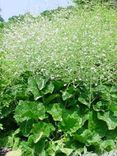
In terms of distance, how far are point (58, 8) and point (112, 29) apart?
2.12m

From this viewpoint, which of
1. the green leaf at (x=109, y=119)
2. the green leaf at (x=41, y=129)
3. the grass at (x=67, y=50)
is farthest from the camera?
the grass at (x=67, y=50)

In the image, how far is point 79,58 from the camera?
5.83 metres

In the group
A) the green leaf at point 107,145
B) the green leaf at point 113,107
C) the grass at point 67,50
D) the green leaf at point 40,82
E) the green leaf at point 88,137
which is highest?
the grass at point 67,50

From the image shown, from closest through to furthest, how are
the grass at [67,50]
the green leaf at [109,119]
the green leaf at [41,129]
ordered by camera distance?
the green leaf at [41,129] → the green leaf at [109,119] → the grass at [67,50]

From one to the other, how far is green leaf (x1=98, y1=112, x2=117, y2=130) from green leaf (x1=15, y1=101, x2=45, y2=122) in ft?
2.22

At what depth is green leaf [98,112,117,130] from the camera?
566cm

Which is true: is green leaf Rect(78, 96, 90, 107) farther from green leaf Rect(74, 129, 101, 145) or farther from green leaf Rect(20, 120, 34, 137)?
green leaf Rect(20, 120, 34, 137)

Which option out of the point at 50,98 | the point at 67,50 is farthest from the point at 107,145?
the point at 67,50

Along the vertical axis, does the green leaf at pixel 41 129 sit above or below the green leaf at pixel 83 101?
below

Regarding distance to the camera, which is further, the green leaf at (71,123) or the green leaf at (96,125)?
the green leaf at (96,125)

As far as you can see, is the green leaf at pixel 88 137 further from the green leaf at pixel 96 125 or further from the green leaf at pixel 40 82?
the green leaf at pixel 40 82

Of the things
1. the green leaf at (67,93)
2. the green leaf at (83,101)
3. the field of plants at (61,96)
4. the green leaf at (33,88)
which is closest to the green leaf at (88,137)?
the field of plants at (61,96)

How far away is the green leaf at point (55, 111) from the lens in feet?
18.5

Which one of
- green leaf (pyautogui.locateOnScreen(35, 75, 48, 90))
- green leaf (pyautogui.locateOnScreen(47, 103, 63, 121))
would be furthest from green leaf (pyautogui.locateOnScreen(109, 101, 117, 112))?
green leaf (pyautogui.locateOnScreen(35, 75, 48, 90))
